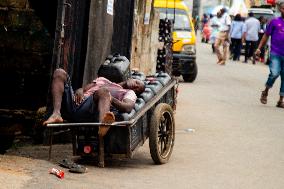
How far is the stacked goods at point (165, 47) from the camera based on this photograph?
14.8 metres

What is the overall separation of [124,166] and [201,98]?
8.61m

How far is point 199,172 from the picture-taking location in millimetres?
8602

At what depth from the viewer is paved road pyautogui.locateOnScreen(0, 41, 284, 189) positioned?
7.75 meters

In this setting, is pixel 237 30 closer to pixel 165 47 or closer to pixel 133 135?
pixel 165 47

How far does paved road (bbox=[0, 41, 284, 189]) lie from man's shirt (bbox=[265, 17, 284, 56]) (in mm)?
1162

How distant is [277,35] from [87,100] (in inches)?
308

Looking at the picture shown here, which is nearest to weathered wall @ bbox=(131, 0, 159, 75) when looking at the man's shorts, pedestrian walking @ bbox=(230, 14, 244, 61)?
the man's shorts

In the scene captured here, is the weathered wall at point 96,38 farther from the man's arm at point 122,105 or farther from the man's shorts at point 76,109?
the man's arm at point 122,105

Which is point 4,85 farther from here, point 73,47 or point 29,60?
point 73,47

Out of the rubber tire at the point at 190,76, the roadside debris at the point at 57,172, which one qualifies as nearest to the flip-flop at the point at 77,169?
the roadside debris at the point at 57,172

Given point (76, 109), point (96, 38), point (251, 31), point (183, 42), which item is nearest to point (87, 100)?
point (76, 109)

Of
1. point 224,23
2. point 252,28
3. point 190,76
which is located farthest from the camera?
point 252,28

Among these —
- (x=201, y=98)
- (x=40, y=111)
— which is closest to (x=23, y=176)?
(x=40, y=111)

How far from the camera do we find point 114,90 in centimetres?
864
